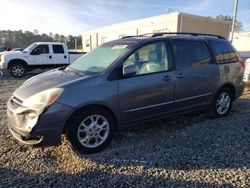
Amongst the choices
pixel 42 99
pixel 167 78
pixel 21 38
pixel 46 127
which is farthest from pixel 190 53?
pixel 21 38

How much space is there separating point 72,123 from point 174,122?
2.47 metres

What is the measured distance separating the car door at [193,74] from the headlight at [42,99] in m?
2.21

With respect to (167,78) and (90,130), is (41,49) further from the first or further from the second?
(90,130)

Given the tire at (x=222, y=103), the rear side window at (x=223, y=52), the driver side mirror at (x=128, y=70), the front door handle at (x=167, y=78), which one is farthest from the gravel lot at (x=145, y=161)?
the rear side window at (x=223, y=52)

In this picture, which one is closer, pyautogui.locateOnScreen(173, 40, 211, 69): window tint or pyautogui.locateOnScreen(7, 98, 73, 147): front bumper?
pyautogui.locateOnScreen(7, 98, 73, 147): front bumper

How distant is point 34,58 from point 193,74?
449 inches

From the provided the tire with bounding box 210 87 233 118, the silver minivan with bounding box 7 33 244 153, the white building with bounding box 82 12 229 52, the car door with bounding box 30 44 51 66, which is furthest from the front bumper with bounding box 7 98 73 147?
the white building with bounding box 82 12 229 52

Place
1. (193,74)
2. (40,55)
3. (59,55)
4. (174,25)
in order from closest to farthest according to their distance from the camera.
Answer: (193,74) → (40,55) → (59,55) → (174,25)

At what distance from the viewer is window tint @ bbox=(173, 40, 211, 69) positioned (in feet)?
15.4

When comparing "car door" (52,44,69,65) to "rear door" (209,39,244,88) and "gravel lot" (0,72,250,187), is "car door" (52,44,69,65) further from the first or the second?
"rear door" (209,39,244,88)

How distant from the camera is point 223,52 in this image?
5.55 meters

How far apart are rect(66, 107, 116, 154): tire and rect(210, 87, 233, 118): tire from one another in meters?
2.60

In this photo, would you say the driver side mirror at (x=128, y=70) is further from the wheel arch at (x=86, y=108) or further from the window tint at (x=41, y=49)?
the window tint at (x=41, y=49)

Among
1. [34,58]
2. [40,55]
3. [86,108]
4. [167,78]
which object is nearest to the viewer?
[86,108]
